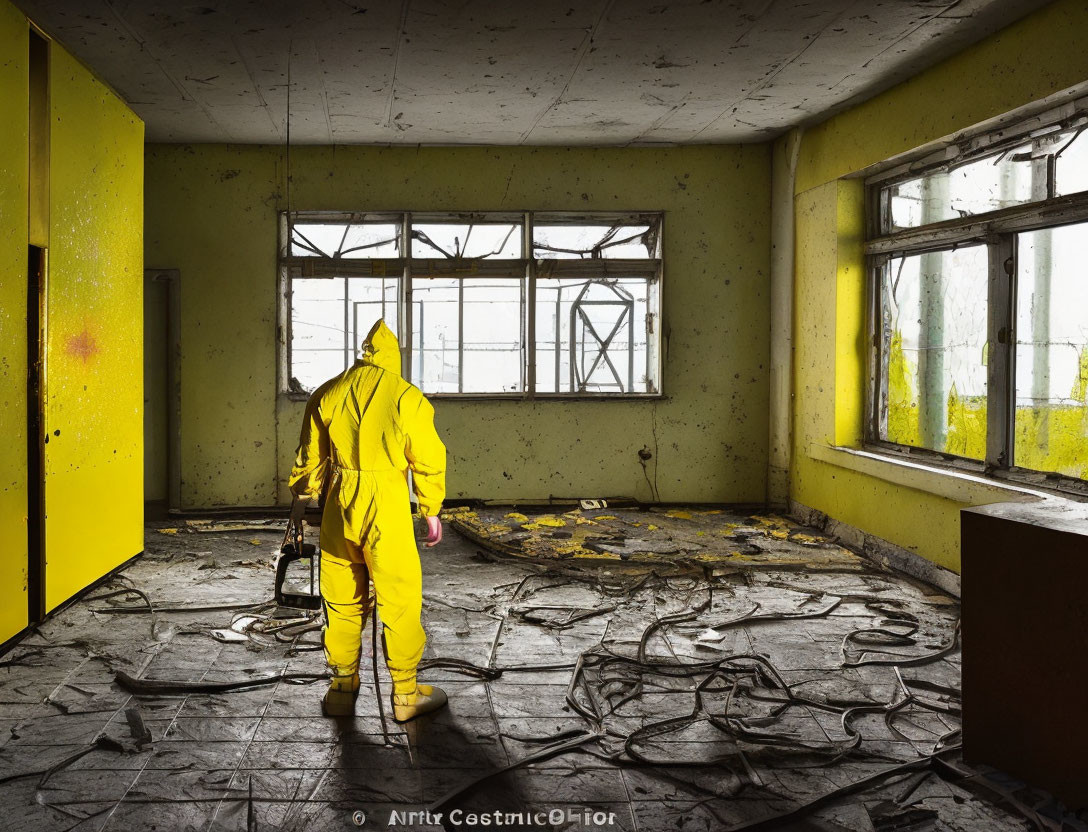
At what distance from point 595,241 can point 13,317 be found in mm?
4618

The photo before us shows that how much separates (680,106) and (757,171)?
1539mm

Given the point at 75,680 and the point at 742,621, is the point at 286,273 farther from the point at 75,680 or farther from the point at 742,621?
the point at 742,621

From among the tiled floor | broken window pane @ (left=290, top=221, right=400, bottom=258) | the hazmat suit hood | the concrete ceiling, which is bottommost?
the tiled floor

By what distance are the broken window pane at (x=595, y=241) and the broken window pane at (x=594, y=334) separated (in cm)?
23

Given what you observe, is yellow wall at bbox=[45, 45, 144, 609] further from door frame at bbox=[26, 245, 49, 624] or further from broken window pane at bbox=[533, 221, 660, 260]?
broken window pane at bbox=[533, 221, 660, 260]

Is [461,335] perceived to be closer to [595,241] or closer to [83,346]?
[595,241]

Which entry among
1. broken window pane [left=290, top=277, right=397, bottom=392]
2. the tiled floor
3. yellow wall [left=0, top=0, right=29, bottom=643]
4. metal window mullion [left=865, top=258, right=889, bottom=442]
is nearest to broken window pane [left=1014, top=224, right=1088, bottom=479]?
the tiled floor

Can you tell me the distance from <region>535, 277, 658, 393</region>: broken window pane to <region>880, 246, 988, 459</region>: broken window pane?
213 centimetres

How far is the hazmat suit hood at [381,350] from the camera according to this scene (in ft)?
9.78

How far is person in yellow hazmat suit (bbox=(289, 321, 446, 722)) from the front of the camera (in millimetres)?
2852

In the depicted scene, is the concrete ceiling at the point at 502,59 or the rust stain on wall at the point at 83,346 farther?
the rust stain on wall at the point at 83,346

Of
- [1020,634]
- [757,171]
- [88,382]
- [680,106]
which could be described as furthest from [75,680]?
[757,171]

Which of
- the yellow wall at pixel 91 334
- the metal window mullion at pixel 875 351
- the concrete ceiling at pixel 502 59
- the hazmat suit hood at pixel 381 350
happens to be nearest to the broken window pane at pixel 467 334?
the concrete ceiling at pixel 502 59

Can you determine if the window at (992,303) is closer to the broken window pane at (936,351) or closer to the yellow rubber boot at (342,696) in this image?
the broken window pane at (936,351)
